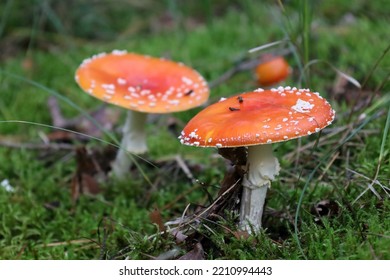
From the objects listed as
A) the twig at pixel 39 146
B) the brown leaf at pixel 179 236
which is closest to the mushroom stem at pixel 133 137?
the twig at pixel 39 146

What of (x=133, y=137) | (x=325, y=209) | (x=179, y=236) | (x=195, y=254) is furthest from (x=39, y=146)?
(x=325, y=209)

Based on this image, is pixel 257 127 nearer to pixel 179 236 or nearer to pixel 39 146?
pixel 179 236

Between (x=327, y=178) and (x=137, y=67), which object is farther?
(x=137, y=67)

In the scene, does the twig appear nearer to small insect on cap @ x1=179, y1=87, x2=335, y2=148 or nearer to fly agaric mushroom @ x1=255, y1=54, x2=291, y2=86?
fly agaric mushroom @ x1=255, y1=54, x2=291, y2=86

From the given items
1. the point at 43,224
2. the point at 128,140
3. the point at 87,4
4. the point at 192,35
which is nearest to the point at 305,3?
the point at 128,140

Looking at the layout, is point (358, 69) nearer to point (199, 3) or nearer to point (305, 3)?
point (305, 3)

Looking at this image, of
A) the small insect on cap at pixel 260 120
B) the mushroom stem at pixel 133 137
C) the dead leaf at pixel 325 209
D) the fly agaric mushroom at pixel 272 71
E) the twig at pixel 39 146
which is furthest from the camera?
the fly agaric mushroom at pixel 272 71

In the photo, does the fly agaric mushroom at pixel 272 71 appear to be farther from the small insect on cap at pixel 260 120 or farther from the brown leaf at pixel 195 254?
the brown leaf at pixel 195 254
